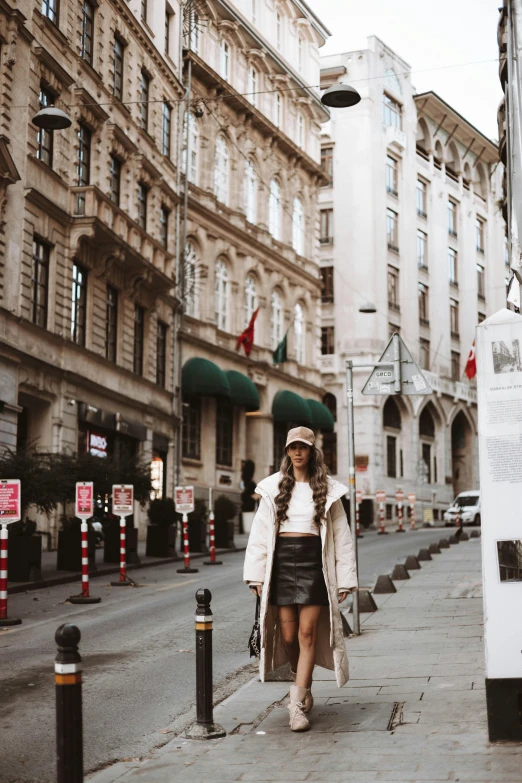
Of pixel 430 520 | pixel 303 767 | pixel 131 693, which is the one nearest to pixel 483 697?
pixel 303 767

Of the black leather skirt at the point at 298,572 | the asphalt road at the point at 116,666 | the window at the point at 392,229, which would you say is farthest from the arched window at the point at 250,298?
the black leather skirt at the point at 298,572

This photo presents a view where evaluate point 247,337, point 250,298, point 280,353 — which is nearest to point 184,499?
point 247,337

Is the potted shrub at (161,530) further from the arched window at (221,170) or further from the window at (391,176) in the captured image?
the window at (391,176)

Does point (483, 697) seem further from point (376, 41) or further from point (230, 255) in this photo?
point (376, 41)

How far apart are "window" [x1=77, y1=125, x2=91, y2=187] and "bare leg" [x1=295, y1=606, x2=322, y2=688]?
24.0 metres

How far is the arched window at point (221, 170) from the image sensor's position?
4312cm

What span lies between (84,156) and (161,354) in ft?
29.2

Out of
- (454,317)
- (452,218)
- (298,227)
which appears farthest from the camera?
(452,218)

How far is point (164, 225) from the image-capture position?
38.1 m

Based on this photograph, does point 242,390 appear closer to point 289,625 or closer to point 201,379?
point 201,379

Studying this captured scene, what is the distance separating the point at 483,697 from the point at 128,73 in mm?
29065

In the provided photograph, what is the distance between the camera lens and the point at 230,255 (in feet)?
144

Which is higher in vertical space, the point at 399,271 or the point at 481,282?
the point at 481,282

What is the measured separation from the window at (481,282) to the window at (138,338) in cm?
4268
